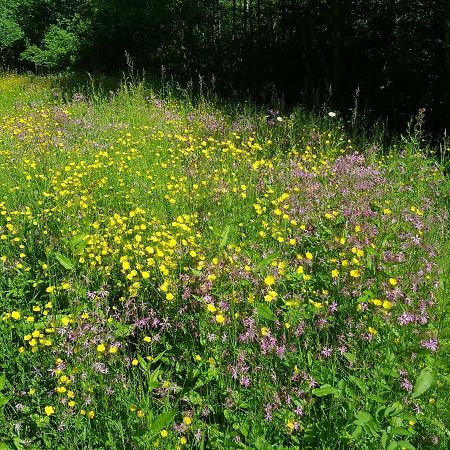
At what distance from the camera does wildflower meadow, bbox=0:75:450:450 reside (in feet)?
7.36

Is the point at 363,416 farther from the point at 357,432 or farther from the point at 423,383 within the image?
the point at 423,383

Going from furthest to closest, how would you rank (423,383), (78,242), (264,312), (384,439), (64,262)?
(78,242) < (64,262) < (264,312) < (423,383) < (384,439)

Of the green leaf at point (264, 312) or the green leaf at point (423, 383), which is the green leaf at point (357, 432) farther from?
the green leaf at point (264, 312)

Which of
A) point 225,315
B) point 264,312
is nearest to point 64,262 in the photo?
point 225,315

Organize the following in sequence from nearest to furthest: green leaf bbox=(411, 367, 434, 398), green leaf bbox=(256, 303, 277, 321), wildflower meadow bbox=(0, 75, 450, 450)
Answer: green leaf bbox=(411, 367, 434, 398) → wildflower meadow bbox=(0, 75, 450, 450) → green leaf bbox=(256, 303, 277, 321)

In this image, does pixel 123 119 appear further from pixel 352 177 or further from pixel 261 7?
pixel 261 7

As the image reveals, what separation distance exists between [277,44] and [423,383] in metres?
9.64

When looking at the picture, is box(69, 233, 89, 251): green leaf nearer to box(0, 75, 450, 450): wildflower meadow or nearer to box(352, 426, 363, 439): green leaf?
box(0, 75, 450, 450): wildflower meadow

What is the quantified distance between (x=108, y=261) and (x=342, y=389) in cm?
175

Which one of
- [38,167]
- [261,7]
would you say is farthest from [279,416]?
[261,7]

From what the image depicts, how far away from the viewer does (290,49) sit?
10.4 meters

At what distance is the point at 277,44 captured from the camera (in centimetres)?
1061

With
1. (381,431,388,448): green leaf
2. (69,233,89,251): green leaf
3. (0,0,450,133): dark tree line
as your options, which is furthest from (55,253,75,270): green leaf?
(0,0,450,133): dark tree line

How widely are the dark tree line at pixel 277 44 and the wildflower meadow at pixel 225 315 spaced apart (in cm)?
356
